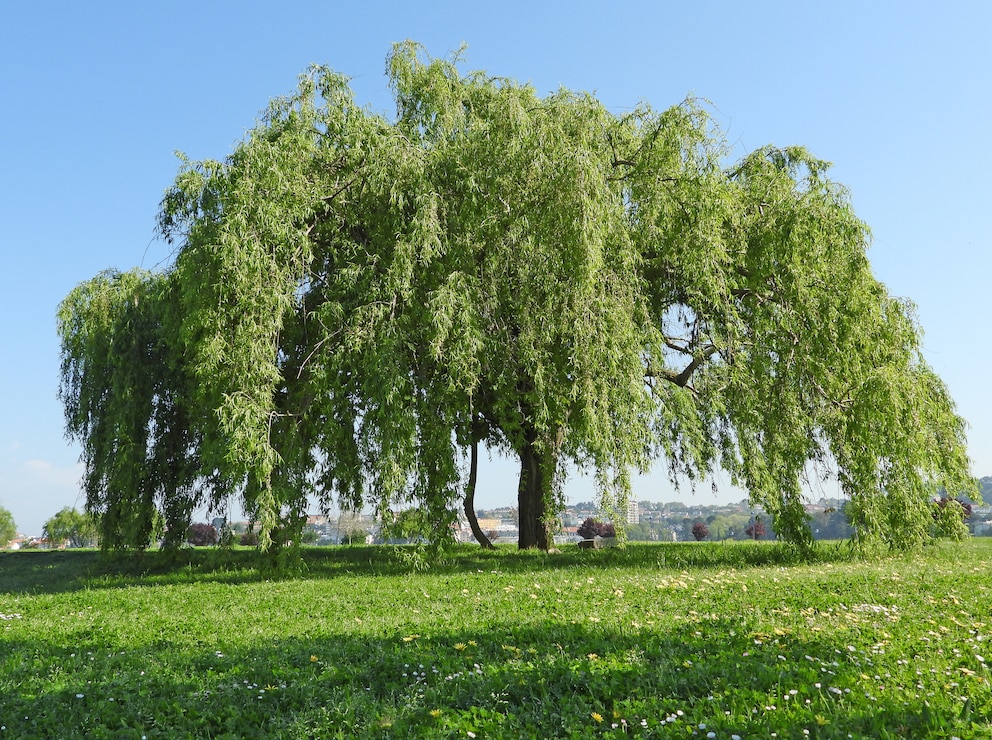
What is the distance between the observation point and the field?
4.16m

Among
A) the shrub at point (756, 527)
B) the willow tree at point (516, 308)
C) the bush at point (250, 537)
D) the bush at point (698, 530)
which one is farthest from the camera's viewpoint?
the bush at point (698, 530)

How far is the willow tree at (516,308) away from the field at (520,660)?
2.82 meters

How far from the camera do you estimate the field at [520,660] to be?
4.16m

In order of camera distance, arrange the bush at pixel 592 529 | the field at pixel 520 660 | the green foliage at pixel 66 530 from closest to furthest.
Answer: the field at pixel 520 660 < the bush at pixel 592 529 < the green foliage at pixel 66 530

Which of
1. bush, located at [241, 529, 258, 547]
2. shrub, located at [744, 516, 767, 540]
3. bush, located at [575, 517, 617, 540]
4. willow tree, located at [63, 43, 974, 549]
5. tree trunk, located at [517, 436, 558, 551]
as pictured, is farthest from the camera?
bush, located at [575, 517, 617, 540]

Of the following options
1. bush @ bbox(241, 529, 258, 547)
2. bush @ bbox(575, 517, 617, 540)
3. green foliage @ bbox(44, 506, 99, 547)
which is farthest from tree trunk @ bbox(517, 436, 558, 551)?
green foliage @ bbox(44, 506, 99, 547)

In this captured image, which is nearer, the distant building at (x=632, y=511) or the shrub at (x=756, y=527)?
the distant building at (x=632, y=511)

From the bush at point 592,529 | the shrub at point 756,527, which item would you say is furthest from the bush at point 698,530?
the shrub at point 756,527

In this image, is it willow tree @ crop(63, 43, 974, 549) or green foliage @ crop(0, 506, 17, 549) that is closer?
willow tree @ crop(63, 43, 974, 549)

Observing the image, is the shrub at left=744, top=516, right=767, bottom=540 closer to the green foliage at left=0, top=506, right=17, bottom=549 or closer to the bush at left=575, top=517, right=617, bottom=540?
the bush at left=575, top=517, right=617, bottom=540

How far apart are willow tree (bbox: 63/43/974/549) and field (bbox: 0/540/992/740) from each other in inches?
111

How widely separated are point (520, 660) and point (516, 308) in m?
7.34

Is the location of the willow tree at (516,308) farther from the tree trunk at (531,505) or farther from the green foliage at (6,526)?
the green foliage at (6,526)

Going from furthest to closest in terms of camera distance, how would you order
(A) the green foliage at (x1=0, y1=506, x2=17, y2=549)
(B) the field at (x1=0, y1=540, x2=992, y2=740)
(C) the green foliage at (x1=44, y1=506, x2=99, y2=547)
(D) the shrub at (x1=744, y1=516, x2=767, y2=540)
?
(A) the green foliage at (x1=0, y1=506, x2=17, y2=549) < (C) the green foliage at (x1=44, y1=506, x2=99, y2=547) < (D) the shrub at (x1=744, y1=516, x2=767, y2=540) < (B) the field at (x1=0, y1=540, x2=992, y2=740)
